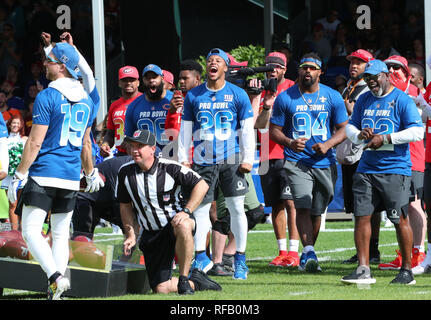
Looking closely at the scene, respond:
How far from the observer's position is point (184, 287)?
24.0ft

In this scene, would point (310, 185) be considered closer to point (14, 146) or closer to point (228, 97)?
point (228, 97)

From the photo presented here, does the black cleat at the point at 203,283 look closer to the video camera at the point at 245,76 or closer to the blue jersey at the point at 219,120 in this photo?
the blue jersey at the point at 219,120

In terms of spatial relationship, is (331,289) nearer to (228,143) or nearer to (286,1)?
(228,143)

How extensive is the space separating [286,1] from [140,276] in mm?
14124

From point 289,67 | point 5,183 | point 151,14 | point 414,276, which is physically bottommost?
point 414,276

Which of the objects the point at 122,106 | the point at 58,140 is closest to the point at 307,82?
the point at 122,106

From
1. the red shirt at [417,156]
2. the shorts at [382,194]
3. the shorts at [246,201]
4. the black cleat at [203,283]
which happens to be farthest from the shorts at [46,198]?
the red shirt at [417,156]

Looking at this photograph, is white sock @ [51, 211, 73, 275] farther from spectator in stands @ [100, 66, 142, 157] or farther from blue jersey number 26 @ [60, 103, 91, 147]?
spectator in stands @ [100, 66, 142, 157]

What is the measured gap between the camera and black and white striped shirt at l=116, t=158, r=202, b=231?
743cm

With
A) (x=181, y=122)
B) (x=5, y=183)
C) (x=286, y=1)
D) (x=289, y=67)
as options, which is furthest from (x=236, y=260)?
(x=286, y=1)

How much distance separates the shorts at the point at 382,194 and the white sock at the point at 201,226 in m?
1.43

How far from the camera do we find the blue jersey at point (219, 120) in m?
8.69

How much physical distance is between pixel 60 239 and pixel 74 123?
92 centimetres
